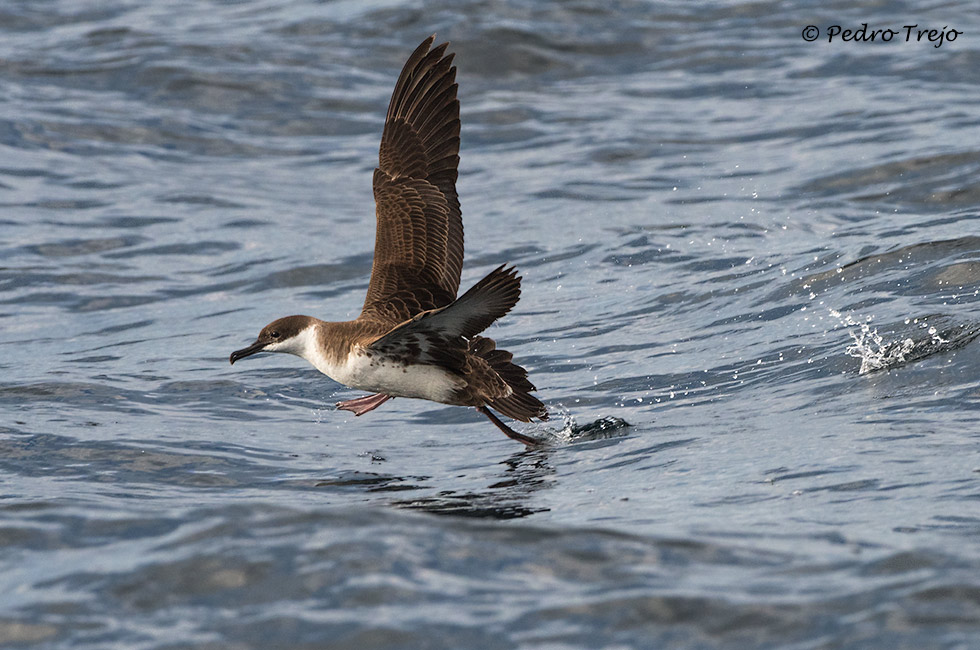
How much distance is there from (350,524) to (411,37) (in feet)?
44.5

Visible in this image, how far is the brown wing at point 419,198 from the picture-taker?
7359 mm

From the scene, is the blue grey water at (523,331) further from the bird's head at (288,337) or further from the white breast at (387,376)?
the bird's head at (288,337)

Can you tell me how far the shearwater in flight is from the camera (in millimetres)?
6703

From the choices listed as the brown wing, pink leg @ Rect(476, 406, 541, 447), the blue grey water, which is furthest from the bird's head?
pink leg @ Rect(476, 406, 541, 447)

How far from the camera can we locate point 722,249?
11.1 meters

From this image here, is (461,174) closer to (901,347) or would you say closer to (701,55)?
(701,55)

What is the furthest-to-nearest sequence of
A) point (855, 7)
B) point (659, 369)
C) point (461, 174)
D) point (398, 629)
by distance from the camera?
point (855, 7), point (461, 174), point (659, 369), point (398, 629)

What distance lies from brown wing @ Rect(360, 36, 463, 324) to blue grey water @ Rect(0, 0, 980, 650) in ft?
3.03

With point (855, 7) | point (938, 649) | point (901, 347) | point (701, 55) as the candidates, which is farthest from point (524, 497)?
point (855, 7)

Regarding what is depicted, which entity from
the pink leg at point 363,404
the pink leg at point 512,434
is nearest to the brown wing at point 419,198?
the pink leg at point 512,434

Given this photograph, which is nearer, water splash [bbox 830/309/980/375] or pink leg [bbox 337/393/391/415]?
water splash [bbox 830/309/980/375]

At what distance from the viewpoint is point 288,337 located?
7.14 meters

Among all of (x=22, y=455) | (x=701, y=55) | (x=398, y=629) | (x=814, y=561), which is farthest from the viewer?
(x=701, y=55)

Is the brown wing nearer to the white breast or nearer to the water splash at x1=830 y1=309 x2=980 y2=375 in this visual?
the white breast
